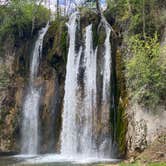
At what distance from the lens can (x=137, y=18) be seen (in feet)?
68.5

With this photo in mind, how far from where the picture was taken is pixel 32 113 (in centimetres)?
2477

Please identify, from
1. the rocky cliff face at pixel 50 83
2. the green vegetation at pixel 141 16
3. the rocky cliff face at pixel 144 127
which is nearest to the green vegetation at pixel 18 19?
the rocky cliff face at pixel 50 83

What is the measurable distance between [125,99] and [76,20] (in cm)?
713

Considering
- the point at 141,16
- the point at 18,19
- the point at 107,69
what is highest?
the point at 18,19

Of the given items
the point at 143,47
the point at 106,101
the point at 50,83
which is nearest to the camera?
the point at 143,47

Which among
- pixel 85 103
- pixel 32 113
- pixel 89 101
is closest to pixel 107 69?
pixel 89 101

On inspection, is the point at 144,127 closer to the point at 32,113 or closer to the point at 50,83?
the point at 50,83

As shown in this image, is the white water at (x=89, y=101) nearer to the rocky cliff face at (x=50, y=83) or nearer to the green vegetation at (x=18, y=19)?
the rocky cliff face at (x=50, y=83)

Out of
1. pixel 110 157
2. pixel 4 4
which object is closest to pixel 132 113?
pixel 110 157

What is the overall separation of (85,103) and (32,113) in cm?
443

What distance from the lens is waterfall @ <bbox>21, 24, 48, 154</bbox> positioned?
24188mm

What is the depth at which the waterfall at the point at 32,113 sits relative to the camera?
24188 millimetres

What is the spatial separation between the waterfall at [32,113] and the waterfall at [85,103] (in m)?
2.48

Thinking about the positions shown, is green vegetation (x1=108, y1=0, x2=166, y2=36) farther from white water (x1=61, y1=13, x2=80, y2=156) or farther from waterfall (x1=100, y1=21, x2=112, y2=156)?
white water (x1=61, y1=13, x2=80, y2=156)
